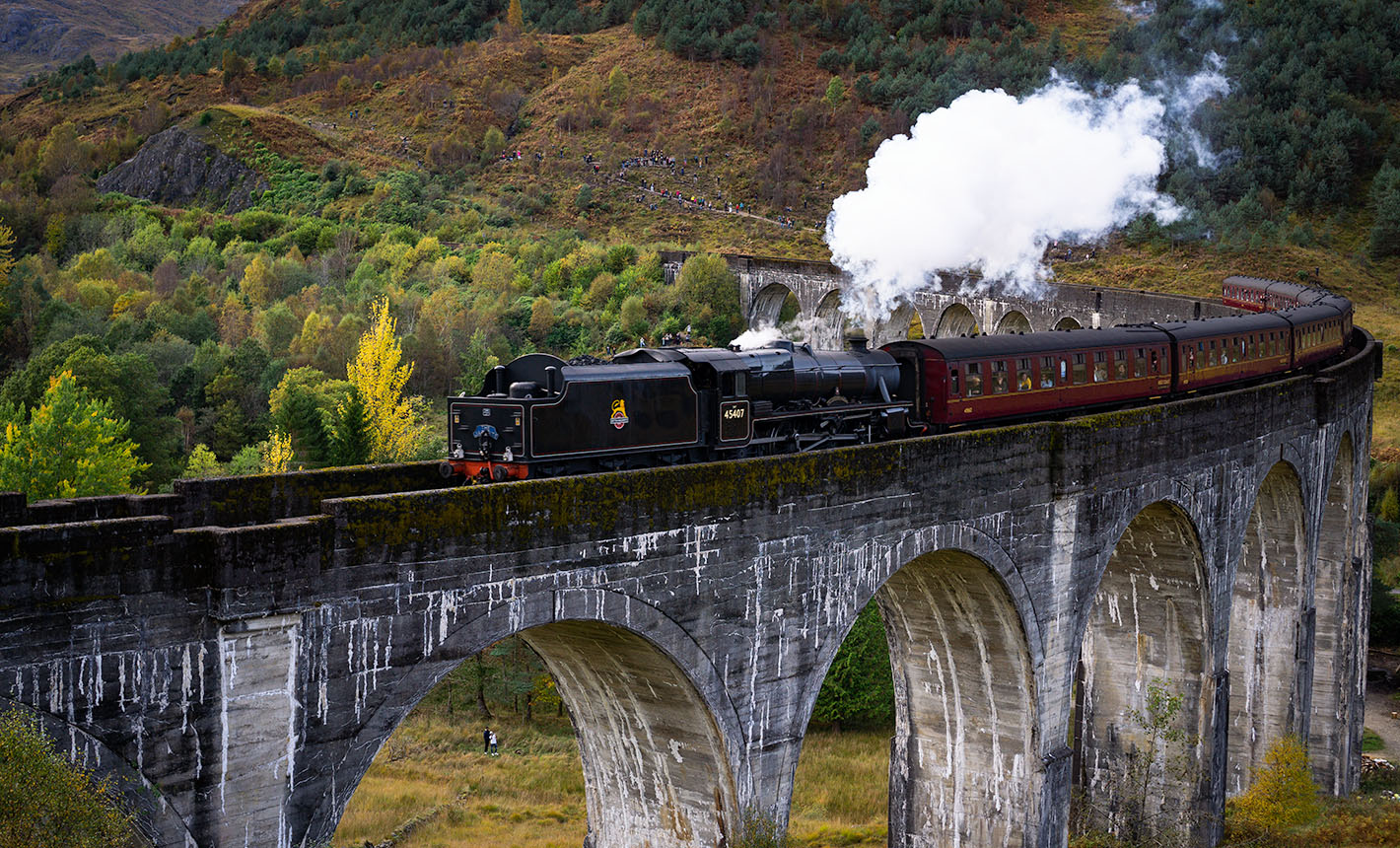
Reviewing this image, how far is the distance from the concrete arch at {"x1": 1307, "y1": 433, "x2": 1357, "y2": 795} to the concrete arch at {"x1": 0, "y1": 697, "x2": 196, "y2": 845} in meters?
30.1

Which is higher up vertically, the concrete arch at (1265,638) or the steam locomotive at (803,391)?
the steam locomotive at (803,391)

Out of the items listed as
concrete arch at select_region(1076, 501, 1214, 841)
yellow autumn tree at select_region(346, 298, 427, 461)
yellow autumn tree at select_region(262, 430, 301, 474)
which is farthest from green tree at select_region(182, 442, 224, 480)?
concrete arch at select_region(1076, 501, 1214, 841)

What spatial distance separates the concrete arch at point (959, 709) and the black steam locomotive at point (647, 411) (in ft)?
9.86

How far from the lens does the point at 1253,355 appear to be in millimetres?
31609

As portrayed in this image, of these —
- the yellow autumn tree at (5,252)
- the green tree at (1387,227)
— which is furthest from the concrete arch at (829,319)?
the yellow autumn tree at (5,252)

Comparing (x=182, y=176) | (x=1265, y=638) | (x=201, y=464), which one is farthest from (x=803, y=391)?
(x=182, y=176)

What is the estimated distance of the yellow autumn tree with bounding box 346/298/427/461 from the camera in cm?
4391

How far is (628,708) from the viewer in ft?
54.0

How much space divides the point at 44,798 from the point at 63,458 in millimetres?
27630

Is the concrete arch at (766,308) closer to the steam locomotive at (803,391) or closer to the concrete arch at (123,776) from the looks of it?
the steam locomotive at (803,391)

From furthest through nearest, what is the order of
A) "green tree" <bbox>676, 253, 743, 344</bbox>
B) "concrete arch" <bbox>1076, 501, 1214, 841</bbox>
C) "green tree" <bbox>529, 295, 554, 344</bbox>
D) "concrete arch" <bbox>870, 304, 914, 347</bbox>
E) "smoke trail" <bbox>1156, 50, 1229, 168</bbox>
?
"smoke trail" <bbox>1156, 50, 1229, 168</bbox>
"green tree" <bbox>676, 253, 743, 344</bbox>
"green tree" <bbox>529, 295, 554, 344</bbox>
"concrete arch" <bbox>870, 304, 914, 347</bbox>
"concrete arch" <bbox>1076, 501, 1214, 841</bbox>

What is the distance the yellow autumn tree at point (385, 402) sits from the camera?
43906 mm

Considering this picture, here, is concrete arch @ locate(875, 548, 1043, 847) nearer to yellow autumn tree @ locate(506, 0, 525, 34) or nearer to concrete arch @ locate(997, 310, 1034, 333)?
concrete arch @ locate(997, 310, 1034, 333)

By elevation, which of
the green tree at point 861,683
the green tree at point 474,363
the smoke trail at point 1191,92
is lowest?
the green tree at point 861,683
